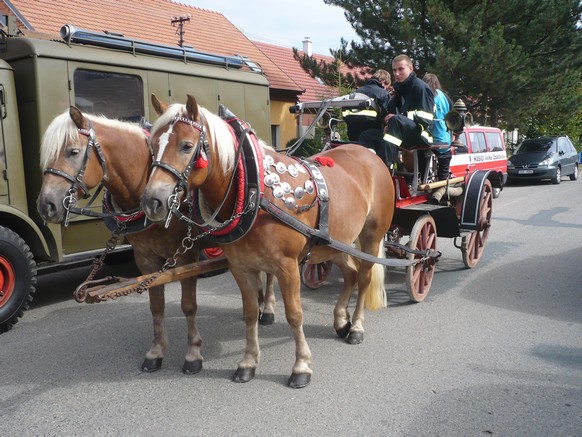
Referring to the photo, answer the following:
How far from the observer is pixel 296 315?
3.62 metres

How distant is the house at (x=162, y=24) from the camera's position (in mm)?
12648

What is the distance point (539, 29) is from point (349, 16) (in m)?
5.83

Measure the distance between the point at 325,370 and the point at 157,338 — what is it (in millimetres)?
1289

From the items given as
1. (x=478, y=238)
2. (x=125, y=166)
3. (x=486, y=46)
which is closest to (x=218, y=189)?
(x=125, y=166)

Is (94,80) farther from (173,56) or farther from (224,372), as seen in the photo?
(224,372)

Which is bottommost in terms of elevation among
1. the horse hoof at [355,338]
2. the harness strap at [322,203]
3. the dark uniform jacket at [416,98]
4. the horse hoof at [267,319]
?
the horse hoof at [267,319]

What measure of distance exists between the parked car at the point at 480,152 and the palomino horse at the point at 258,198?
848 cm

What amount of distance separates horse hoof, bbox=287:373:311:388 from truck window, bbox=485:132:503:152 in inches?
468

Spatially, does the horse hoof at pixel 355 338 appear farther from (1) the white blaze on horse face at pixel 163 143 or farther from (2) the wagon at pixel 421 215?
(1) the white blaze on horse face at pixel 163 143

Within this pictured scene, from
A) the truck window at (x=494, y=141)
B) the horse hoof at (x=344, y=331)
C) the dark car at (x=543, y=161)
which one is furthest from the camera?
the dark car at (x=543, y=161)

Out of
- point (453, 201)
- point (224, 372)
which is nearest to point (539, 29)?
point (453, 201)

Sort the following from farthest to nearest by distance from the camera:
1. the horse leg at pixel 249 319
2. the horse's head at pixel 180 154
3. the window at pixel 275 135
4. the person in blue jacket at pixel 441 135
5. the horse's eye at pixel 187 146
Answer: the window at pixel 275 135 < the person in blue jacket at pixel 441 135 < the horse leg at pixel 249 319 < the horse's eye at pixel 187 146 < the horse's head at pixel 180 154

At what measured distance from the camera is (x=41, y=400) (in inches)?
136

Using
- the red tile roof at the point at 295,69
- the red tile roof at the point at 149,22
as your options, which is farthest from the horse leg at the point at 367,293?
the red tile roof at the point at 295,69
